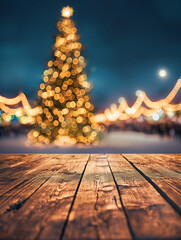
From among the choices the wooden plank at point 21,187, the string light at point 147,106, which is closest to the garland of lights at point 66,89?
the wooden plank at point 21,187

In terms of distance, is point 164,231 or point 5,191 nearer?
point 164,231

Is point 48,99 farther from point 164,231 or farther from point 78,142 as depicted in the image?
point 164,231

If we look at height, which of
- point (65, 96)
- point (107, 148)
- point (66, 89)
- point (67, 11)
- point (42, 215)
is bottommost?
point (42, 215)

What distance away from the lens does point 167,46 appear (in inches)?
1459

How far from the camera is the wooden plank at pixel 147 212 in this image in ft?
3.19

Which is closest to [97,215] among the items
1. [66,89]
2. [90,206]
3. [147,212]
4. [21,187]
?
[90,206]

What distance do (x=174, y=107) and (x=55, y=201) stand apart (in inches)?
1001

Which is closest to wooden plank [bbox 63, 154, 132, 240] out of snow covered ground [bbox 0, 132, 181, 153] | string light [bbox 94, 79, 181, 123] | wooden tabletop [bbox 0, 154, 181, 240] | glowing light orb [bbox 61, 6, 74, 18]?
wooden tabletop [bbox 0, 154, 181, 240]

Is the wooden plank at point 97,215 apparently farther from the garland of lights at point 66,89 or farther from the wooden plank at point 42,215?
the garland of lights at point 66,89

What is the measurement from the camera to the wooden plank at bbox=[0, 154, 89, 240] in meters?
0.96

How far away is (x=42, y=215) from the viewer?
1.16 meters

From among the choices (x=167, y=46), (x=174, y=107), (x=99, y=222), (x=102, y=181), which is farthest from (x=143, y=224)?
(x=167, y=46)

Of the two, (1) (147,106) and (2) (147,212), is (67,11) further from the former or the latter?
(1) (147,106)

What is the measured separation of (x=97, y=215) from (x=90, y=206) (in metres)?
0.13
